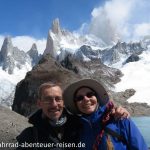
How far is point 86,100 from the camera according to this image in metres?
5.54

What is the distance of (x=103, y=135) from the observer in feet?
16.9

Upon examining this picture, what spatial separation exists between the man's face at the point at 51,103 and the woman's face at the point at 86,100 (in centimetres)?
26

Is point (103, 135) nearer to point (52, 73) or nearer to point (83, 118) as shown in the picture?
point (83, 118)

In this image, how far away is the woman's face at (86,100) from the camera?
548cm

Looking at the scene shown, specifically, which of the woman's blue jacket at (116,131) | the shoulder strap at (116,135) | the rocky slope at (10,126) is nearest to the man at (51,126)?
the woman's blue jacket at (116,131)

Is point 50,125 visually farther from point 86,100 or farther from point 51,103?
point 86,100

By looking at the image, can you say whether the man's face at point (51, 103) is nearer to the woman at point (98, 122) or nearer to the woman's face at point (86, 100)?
the woman at point (98, 122)

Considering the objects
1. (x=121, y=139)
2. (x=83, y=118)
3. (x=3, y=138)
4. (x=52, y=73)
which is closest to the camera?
(x=121, y=139)

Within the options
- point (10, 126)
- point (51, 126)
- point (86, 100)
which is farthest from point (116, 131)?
point (10, 126)

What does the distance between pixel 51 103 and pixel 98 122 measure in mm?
775

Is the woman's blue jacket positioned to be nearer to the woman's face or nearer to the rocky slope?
the woman's face

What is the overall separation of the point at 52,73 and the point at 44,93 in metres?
133

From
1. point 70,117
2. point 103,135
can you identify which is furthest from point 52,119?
point 103,135

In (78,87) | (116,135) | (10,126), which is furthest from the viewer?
(10,126)
